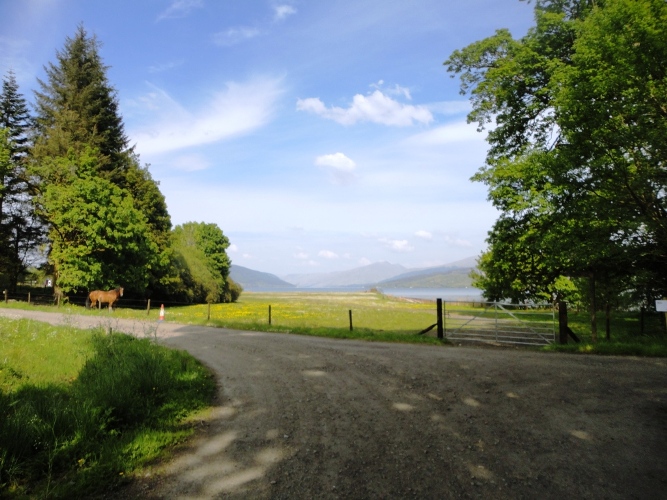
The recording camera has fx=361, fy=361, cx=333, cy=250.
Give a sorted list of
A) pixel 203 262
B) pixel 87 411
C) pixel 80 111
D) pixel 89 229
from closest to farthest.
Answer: pixel 87 411
pixel 89 229
pixel 80 111
pixel 203 262

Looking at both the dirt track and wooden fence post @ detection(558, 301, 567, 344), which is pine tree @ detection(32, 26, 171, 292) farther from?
→ wooden fence post @ detection(558, 301, 567, 344)

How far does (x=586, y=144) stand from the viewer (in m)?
9.53

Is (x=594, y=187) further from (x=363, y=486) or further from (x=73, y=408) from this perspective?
(x=73, y=408)

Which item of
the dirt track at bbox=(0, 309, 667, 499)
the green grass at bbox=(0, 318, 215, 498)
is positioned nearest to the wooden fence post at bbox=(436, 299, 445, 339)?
the dirt track at bbox=(0, 309, 667, 499)

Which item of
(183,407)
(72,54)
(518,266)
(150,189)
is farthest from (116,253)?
(518,266)

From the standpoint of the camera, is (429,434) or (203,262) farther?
(203,262)

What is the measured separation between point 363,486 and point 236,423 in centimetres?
286

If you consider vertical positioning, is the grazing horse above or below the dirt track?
above

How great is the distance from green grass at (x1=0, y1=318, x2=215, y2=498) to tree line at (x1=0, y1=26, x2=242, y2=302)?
863 inches

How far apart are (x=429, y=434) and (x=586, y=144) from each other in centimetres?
860

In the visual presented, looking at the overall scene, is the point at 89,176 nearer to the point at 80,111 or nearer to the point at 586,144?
the point at 80,111

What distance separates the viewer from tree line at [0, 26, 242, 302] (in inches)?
1159

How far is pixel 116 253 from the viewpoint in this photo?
3098cm

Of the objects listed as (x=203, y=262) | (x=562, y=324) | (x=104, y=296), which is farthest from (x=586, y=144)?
(x=203, y=262)
